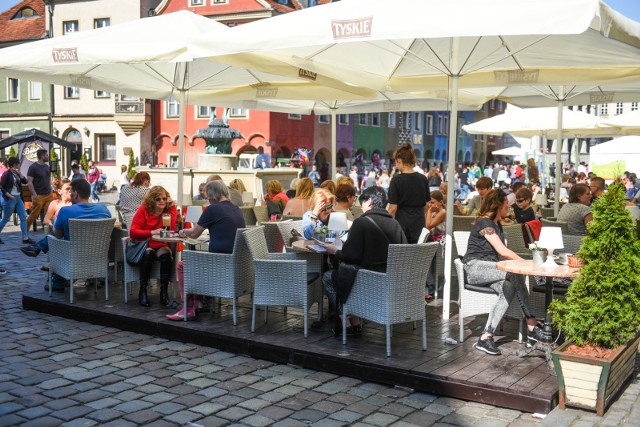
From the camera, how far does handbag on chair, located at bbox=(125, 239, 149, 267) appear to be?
7.64 meters

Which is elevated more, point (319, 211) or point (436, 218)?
point (319, 211)

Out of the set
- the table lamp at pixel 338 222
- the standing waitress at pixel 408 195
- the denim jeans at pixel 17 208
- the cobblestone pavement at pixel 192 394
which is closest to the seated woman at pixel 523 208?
the standing waitress at pixel 408 195

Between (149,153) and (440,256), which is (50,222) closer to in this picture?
(440,256)

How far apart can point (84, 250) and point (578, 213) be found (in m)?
5.60

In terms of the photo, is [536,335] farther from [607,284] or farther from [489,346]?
[607,284]

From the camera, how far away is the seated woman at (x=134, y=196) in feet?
34.4

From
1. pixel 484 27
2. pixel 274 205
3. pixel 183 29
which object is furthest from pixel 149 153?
pixel 484 27

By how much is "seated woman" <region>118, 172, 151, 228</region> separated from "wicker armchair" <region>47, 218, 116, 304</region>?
2296 mm

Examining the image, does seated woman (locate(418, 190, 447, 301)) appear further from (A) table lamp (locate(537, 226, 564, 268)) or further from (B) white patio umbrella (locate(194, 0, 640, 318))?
(A) table lamp (locate(537, 226, 564, 268))

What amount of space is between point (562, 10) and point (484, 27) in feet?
1.82

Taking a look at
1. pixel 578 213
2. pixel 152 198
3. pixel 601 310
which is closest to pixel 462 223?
pixel 578 213

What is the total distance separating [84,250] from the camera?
7738mm

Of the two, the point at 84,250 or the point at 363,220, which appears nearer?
the point at 363,220

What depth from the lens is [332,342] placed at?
6.34 m
